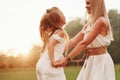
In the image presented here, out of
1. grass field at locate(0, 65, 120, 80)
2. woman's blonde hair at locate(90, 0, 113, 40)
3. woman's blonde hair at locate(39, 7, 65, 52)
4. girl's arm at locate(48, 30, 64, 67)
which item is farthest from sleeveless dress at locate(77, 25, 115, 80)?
grass field at locate(0, 65, 120, 80)

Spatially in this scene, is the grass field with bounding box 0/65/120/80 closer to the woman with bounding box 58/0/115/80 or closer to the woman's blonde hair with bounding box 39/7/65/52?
the woman's blonde hair with bounding box 39/7/65/52

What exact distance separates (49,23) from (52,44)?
0.89 feet

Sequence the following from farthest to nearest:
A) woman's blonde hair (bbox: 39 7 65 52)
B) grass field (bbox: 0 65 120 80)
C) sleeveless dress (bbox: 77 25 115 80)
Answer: grass field (bbox: 0 65 120 80), woman's blonde hair (bbox: 39 7 65 52), sleeveless dress (bbox: 77 25 115 80)

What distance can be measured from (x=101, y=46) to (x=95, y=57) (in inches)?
5.3

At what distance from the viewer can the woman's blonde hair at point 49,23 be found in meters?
5.14

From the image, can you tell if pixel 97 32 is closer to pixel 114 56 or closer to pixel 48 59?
pixel 48 59

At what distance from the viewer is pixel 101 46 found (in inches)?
184

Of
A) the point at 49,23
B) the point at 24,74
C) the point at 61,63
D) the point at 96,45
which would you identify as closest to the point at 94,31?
the point at 96,45

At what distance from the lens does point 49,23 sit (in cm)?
518

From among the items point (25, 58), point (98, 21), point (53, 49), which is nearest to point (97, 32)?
point (98, 21)

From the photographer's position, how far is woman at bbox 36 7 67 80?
5.04 m

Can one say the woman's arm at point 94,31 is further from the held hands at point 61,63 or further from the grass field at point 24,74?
the grass field at point 24,74

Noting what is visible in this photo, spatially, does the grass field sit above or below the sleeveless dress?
below

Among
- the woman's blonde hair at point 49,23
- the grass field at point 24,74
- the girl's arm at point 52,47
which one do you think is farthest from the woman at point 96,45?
the grass field at point 24,74
